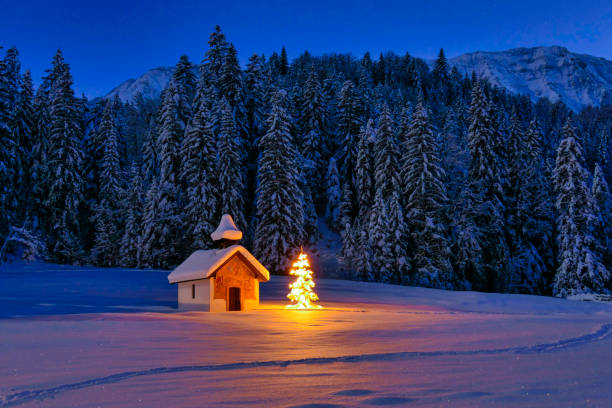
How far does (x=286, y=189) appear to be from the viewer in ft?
161

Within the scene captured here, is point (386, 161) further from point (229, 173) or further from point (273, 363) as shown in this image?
point (273, 363)

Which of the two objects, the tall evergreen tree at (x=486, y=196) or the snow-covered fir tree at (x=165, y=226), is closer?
the snow-covered fir tree at (x=165, y=226)

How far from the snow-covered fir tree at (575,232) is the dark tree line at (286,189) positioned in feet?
0.38

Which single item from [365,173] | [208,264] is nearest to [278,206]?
[365,173]

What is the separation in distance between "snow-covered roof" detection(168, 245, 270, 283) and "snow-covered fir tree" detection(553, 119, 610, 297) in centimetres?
3067

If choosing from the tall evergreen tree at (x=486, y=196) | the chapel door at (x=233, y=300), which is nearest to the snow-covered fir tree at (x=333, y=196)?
the tall evergreen tree at (x=486, y=196)

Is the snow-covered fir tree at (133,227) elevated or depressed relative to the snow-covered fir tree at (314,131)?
depressed

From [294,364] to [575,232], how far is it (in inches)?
1701

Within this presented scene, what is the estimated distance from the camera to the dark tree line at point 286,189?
154ft

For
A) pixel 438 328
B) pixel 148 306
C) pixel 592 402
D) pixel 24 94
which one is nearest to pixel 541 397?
pixel 592 402

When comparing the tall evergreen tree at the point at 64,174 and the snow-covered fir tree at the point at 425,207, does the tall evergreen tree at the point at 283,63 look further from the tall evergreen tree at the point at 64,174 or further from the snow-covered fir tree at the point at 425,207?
the snow-covered fir tree at the point at 425,207

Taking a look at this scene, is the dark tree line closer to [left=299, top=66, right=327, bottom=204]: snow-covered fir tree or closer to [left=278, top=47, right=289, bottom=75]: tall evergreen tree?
[left=299, top=66, right=327, bottom=204]: snow-covered fir tree

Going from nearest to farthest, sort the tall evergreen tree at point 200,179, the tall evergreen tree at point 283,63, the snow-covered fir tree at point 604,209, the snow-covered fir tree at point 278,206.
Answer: the tall evergreen tree at point 200,179, the snow-covered fir tree at point 278,206, the snow-covered fir tree at point 604,209, the tall evergreen tree at point 283,63

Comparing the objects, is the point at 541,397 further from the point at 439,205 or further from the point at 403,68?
the point at 403,68
